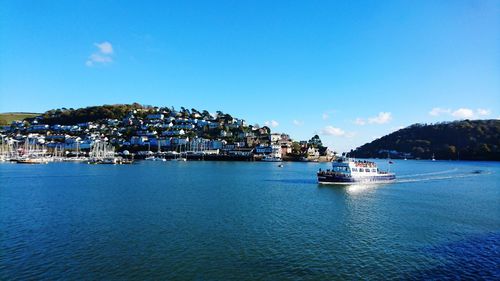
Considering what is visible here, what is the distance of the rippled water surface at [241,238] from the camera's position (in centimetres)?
1698

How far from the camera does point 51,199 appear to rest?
36.7 meters

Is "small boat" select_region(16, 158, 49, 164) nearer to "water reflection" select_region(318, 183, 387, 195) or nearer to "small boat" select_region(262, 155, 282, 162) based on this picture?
"small boat" select_region(262, 155, 282, 162)

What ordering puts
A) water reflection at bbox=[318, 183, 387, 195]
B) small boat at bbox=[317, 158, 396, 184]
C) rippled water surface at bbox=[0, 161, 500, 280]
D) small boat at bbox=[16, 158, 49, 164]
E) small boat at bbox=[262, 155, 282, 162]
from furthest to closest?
small boat at bbox=[262, 155, 282, 162], small boat at bbox=[16, 158, 49, 164], small boat at bbox=[317, 158, 396, 184], water reflection at bbox=[318, 183, 387, 195], rippled water surface at bbox=[0, 161, 500, 280]

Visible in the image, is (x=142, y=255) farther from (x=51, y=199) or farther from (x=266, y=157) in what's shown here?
(x=266, y=157)

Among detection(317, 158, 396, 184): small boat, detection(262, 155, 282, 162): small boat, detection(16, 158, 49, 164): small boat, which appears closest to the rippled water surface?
detection(317, 158, 396, 184): small boat

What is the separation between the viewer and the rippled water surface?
1698 cm

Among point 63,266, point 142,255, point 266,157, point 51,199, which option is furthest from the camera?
A: point 266,157

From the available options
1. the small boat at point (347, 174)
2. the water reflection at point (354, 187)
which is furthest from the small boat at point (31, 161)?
the water reflection at point (354, 187)

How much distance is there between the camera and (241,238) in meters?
22.6

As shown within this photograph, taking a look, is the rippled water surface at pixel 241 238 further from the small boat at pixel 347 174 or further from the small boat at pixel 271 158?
the small boat at pixel 271 158

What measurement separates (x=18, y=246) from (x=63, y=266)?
204 inches

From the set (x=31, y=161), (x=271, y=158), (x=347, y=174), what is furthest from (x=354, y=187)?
(x=31, y=161)

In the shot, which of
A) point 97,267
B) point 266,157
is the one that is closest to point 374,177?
point 97,267

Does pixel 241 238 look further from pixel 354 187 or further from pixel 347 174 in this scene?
pixel 347 174
